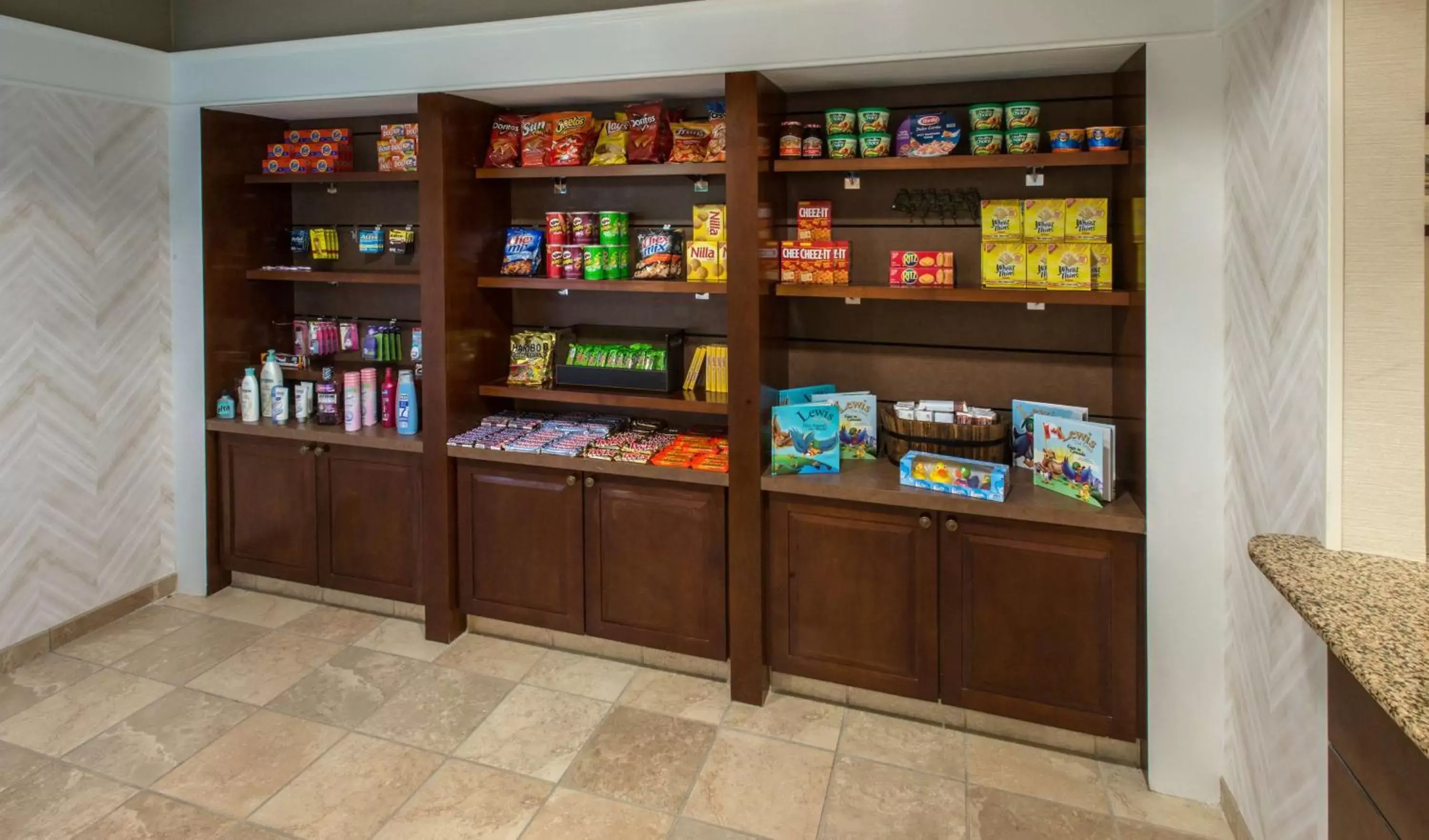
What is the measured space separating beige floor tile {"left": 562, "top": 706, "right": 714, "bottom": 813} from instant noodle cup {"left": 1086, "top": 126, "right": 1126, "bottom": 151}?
2.43 metres

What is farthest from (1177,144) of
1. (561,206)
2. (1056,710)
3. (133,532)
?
(133,532)

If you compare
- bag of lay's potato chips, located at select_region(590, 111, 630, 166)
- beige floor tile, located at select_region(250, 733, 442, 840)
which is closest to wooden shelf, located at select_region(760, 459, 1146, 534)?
bag of lay's potato chips, located at select_region(590, 111, 630, 166)

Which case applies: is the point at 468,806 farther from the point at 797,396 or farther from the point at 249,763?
the point at 797,396

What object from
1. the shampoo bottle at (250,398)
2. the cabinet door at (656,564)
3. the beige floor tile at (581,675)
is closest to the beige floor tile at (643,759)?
the beige floor tile at (581,675)

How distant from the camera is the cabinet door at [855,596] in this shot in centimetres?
290

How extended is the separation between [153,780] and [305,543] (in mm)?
1412

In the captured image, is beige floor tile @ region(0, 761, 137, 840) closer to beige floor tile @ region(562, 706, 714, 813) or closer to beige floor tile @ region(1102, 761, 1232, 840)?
beige floor tile @ region(562, 706, 714, 813)

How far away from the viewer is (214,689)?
10.5 feet

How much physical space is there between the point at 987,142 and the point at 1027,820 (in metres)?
2.22

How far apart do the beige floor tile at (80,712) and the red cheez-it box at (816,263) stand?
2.94 m

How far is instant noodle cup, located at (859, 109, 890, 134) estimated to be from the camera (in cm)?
295

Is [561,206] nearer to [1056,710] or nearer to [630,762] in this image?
[630,762]

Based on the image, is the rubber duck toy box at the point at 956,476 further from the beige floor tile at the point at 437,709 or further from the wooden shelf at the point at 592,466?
the beige floor tile at the point at 437,709

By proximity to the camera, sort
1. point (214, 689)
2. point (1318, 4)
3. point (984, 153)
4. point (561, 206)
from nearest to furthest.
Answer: point (1318, 4) < point (984, 153) < point (214, 689) < point (561, 206)
